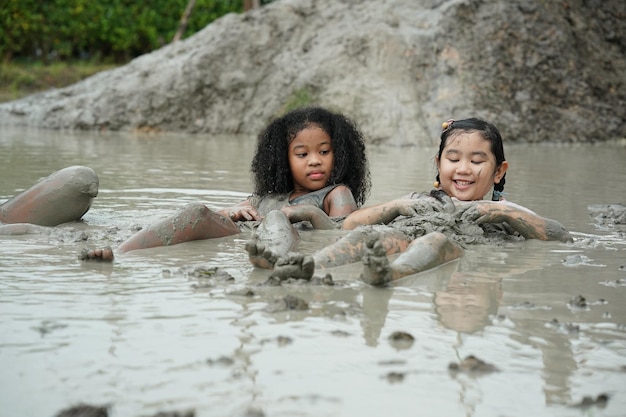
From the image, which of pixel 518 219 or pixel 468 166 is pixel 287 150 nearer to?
pixel 468 166

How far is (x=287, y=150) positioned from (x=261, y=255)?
204 centimetres

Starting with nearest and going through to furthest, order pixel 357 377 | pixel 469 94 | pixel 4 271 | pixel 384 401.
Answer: pixel 384 401, pixel 357 377, pixel 4 271, pixel 469 94

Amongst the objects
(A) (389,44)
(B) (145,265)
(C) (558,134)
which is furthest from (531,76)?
(B) (145,265)

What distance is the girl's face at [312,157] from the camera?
5.42 metres

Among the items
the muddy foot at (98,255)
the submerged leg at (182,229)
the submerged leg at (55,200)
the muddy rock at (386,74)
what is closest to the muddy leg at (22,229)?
the submerged leg at (55,200)

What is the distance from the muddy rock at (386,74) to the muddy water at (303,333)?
27.9ft

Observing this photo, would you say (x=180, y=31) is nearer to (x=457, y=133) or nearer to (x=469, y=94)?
(x=469, y=94)

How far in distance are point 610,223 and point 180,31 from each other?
13.6 metres

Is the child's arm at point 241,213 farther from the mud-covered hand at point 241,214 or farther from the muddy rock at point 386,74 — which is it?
the muddy rock at point 386,74

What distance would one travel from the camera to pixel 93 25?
2086cm

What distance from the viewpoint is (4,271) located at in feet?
11.5

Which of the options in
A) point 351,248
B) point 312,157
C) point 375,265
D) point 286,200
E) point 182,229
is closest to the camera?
point 375,265

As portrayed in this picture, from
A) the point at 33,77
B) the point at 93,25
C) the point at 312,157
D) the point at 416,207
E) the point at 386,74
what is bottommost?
the point at 416,207

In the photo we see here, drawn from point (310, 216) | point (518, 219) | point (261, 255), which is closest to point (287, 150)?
point (310, 216)
